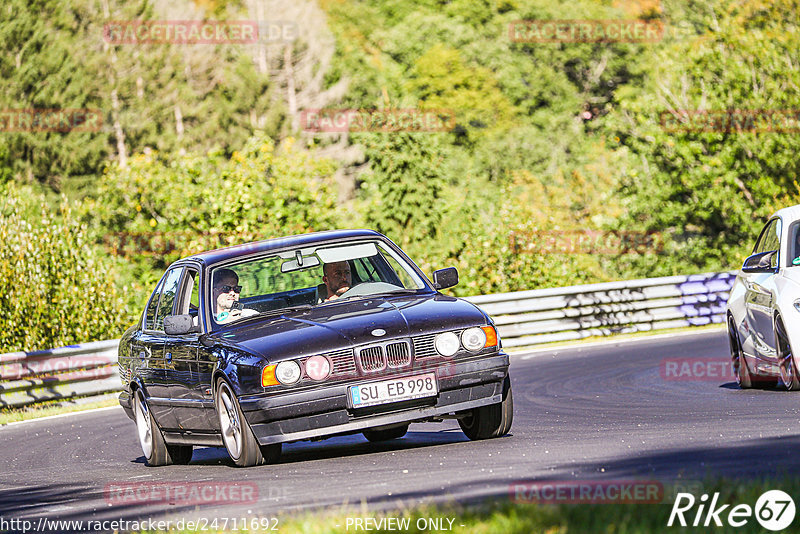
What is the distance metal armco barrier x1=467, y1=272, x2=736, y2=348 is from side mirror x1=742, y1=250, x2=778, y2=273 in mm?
11542

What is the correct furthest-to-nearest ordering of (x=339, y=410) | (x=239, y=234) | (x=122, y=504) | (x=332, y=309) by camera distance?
(x=239, y=234) → (x=332, y=309) → (x=339, y=410) → (x=122, y=504)

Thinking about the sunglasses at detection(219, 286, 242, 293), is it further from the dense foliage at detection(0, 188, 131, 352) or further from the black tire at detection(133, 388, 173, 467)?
the dense foliage at detection(0, 188, 131, 352)

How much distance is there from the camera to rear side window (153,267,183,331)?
35.3 ft

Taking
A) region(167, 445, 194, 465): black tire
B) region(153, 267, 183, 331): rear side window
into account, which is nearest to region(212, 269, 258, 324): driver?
region(153, 267, 183, 331): rear side window

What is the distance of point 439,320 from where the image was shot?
8.88 meters

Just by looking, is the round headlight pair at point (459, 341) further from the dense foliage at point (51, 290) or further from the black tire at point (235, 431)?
the dense foliage at point (51, 290)

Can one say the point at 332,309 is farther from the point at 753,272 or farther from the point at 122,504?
the point at 753,272

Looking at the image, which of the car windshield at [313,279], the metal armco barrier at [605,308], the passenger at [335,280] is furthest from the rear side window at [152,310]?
the metal armco barrier at [605,308]

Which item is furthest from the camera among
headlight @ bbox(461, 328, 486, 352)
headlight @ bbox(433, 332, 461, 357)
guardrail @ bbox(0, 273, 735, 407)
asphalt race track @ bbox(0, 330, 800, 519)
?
guardrail @ bbox(0, 273, 735, 407)

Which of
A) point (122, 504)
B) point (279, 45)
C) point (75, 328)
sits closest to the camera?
point (122, 504)

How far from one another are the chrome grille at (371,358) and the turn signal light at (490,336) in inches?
31.2

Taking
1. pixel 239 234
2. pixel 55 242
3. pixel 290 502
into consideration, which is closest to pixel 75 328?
pixel 55 242

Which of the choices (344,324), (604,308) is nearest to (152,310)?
(344,324)

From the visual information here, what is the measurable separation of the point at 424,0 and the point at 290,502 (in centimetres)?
8770
